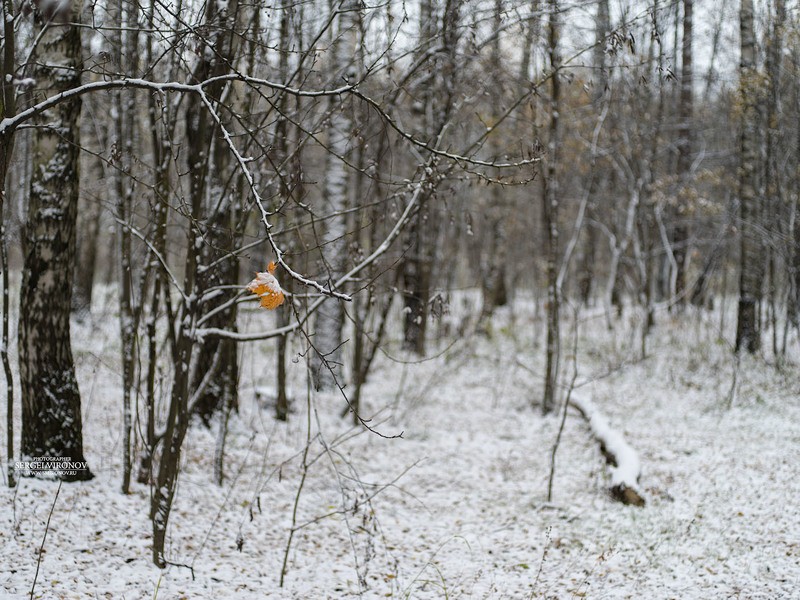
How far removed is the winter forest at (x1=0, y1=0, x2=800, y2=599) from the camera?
3.89 meters

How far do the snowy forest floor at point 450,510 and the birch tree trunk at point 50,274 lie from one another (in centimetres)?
43

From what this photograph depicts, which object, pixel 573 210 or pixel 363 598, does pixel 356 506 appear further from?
pixel 573 210

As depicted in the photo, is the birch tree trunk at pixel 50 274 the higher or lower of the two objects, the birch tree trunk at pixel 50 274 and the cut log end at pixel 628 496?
the higher

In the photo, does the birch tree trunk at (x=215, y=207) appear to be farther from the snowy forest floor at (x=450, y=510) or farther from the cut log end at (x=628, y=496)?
the cut log end at (x=628, y=496)

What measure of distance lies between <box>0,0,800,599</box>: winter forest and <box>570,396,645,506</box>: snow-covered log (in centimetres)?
4

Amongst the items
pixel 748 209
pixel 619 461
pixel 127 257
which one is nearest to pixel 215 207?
pixel 127 257

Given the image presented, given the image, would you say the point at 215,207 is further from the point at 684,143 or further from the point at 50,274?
the point at 684,143

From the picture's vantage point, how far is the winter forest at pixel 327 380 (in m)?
3.89

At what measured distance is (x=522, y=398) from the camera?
9.84 m

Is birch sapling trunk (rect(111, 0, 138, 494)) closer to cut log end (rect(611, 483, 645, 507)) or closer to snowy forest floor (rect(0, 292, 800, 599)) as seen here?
snowy forest floor (rect(0, 292, 800, 599))

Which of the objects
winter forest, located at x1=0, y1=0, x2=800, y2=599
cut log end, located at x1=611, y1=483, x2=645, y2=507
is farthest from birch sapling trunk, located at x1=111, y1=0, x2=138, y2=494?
cut log end, located at x1=611, y1=483, x2=645, y2=507

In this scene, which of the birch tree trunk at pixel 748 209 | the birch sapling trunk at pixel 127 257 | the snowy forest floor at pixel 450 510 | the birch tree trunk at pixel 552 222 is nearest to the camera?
the snowy forest floor at pixel 450 510

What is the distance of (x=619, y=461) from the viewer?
6.18 metres

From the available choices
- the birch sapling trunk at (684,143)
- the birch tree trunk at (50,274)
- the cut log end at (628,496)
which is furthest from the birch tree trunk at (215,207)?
the birch sapling trunk at (684,143)
